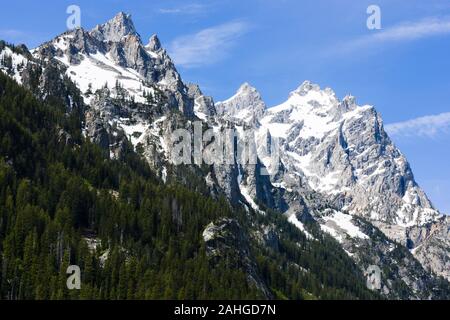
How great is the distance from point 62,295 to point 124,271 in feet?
69.9

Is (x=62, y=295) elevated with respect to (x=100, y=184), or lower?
lower

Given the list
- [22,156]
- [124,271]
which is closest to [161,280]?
[124,271]

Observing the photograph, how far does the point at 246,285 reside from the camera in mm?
157125

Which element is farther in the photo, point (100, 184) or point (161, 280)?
point (100, 184)
